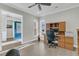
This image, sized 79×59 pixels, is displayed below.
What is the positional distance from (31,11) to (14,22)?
74cm

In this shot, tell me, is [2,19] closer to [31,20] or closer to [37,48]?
[31,20]

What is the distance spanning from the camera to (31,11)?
9.21ft

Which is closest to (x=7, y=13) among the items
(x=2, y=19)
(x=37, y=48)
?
(x=2, y=19)

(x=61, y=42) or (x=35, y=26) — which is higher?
(x=35, y=26)

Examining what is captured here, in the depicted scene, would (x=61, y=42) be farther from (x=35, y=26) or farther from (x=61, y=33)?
(x=35, y=26)

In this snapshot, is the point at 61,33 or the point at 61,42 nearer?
the point at 61,42

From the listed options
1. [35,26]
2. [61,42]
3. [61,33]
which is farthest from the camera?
[61,33]

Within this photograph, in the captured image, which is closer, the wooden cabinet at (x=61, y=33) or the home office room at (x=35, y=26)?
the home office room at (x=35, y=26)

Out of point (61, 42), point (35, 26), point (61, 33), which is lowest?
point (61, 42)

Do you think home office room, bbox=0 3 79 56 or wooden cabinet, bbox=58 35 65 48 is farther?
wooden cabinet, bbox=58 35 65 48

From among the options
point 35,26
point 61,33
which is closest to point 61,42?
point 61,33

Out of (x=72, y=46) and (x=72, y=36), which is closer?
(x=72, y=46)

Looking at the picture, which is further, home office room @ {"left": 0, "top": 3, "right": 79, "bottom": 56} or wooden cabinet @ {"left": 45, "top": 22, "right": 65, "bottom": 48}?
wooden cabinet @ {"left": 45, "top": 22, "right": 65, "bottom": 48}

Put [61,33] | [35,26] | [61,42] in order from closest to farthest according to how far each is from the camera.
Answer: [35,26], [61,42], [61,33]
